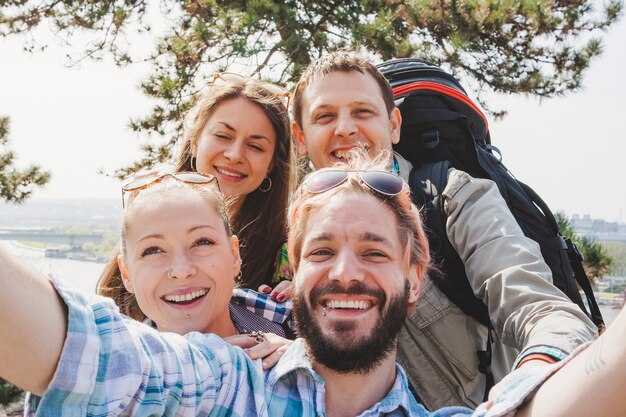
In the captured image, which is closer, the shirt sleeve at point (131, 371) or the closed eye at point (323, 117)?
the shirt sleeve at point (131, 371)

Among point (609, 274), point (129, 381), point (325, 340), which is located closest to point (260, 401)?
point (325, 340)

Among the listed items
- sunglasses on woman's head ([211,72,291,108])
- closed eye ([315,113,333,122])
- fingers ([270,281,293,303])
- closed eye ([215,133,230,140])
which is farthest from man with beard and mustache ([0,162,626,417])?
sunglasses on woman's head ([211,72,291,108])

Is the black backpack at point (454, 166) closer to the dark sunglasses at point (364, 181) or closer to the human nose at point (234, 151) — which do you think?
the dark sunglasses at point (364, 181)

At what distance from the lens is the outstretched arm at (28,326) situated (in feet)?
3.21

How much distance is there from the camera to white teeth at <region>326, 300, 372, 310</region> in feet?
5.43

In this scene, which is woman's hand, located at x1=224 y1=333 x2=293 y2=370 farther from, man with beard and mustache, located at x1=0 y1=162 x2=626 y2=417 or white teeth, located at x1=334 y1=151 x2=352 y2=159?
white teeth, located at x1=334 y1=151 x2=352 y2=159

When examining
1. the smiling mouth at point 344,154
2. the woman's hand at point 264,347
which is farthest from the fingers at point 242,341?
the smiling mouth at point 344,154

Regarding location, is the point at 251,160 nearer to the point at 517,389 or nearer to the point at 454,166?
the point at 454,166

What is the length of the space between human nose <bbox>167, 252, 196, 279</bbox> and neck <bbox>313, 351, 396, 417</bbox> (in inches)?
18.2

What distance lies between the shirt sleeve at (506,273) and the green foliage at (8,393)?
7.42 m

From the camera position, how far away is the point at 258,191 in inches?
117

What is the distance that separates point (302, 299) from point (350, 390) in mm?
278

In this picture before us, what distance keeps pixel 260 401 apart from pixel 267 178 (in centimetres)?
154

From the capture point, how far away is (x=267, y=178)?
2.96 meters
